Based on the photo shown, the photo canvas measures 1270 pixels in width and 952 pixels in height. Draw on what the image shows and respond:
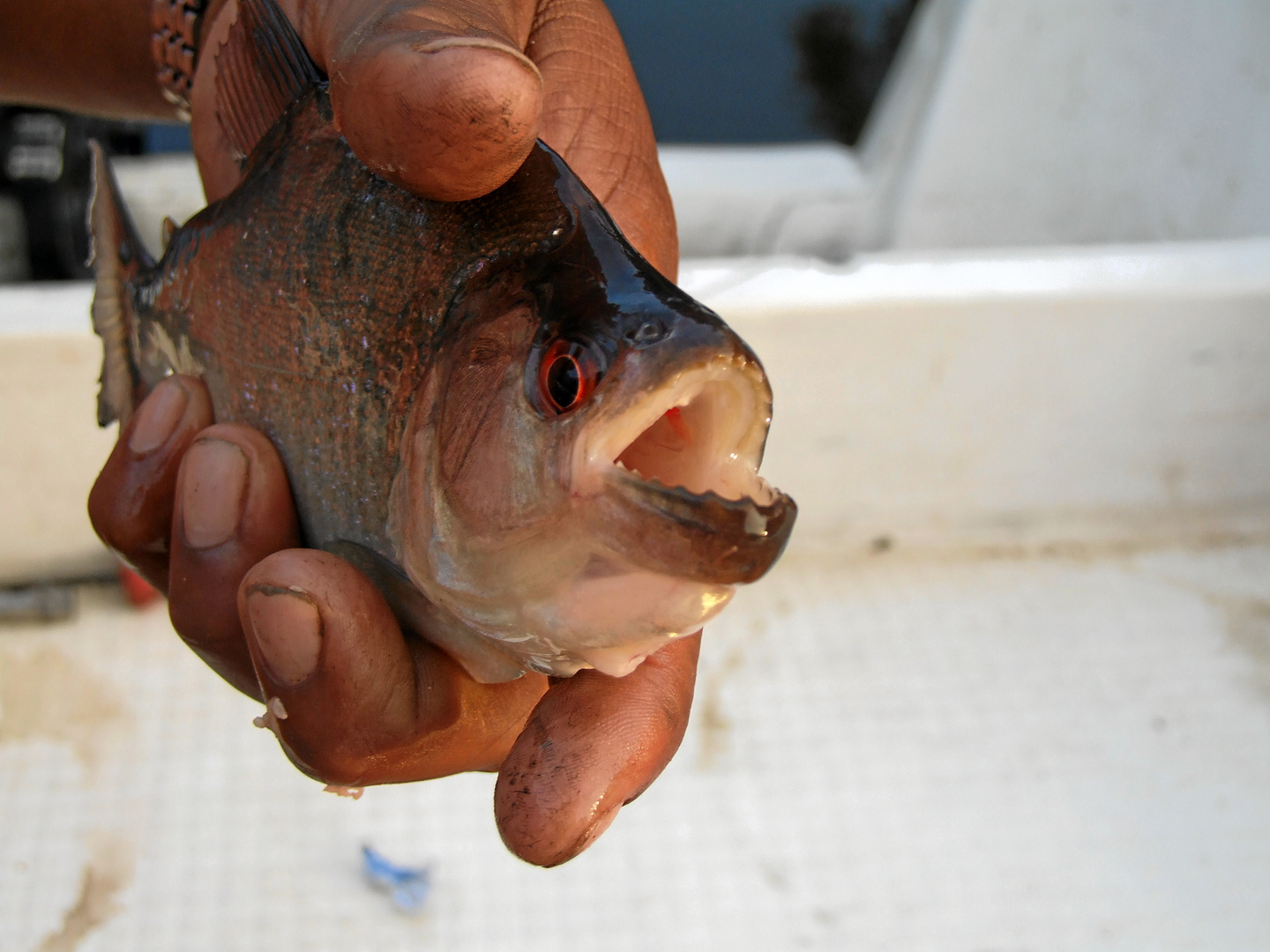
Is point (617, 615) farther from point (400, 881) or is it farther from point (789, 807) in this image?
point (789, 807)

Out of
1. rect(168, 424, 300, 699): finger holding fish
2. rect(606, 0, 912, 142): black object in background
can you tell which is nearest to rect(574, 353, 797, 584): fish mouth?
rect(168, 424, 300, 699): finger holding fish

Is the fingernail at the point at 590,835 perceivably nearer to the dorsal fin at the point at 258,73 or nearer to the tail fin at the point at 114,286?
the dorsal fin at the point at 258,73

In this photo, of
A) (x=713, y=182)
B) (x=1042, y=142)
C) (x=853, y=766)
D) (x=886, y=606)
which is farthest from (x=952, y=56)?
(x=853, y=766)

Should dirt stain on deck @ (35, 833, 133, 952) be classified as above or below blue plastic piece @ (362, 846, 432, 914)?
above

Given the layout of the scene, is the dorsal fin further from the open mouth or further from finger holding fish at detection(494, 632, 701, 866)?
finger holding fish at detection(494, 632, 701, 866)

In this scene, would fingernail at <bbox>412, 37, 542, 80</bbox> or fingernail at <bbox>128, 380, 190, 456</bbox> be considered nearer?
fingernail at <bbox>412, 37, 542, 80</bbox>

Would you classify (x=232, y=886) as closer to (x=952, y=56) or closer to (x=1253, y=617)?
(x=1253, y=617)

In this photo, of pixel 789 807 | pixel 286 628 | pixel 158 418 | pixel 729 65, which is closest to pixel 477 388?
pixel 286 628
